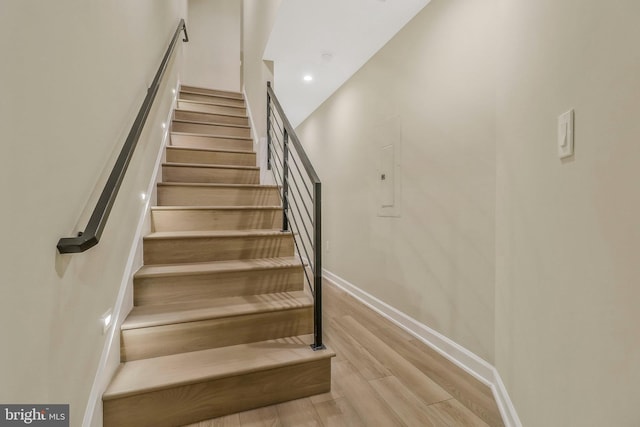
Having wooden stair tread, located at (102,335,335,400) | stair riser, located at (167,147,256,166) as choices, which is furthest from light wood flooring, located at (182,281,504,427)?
stair riser, located at (167,147,256,166)

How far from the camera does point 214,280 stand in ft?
5.83

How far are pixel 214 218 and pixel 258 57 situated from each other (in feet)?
6.79

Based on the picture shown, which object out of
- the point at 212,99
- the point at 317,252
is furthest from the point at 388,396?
the point at 212,99

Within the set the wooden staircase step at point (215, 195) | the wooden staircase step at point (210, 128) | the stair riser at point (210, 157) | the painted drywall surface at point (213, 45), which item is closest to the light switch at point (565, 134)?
the wooden staircase step at point (215, 195)

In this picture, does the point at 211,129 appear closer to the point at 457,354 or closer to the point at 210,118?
the point at 210,118

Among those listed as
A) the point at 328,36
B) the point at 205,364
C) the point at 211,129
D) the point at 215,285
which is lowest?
the point at 205,364

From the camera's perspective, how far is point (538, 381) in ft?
3.48

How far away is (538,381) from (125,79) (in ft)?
7.37

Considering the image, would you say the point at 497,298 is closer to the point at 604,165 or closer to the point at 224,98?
the point at 604,165

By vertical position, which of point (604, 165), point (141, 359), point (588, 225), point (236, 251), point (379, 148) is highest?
point (379, 148)

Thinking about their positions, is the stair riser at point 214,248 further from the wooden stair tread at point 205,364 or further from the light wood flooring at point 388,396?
the light wood flooring at point 388,396

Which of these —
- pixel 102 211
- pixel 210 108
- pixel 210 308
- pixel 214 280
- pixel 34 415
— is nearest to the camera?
pixel 34 415

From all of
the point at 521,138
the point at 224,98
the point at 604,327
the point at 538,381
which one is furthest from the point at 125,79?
the point at 224,98

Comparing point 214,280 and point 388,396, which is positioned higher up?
point 214,280
